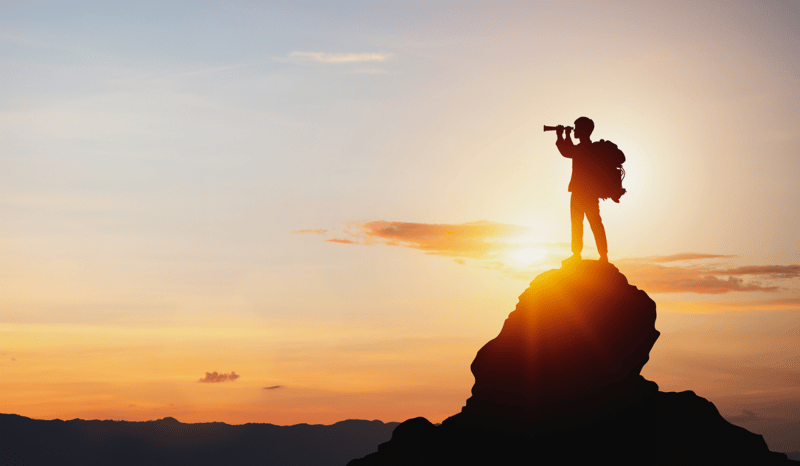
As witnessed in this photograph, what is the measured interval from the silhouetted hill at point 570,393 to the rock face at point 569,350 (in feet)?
0.12

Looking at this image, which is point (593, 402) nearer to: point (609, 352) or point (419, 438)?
point (609, 352)

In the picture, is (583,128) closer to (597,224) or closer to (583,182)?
(583,182)

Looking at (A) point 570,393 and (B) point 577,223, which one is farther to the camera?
(B) point 577,223

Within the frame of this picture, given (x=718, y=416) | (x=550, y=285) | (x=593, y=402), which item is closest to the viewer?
(x=593, y=402)

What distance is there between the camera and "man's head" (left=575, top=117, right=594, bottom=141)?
3081cm

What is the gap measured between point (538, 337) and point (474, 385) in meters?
3.35

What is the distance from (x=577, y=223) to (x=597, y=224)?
79cm

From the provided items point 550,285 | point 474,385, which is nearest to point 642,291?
point 550,285

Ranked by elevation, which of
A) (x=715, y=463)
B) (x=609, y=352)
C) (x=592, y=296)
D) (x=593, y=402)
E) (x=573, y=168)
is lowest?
(x=715, y=463)

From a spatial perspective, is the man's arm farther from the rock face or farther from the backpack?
the rock face

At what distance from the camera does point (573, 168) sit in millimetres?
31344

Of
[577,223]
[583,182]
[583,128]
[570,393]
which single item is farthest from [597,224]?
[570,393]

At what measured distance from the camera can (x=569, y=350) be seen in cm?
2967

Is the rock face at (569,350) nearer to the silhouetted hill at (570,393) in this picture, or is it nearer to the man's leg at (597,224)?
the silhouetted hill at (570,393)
